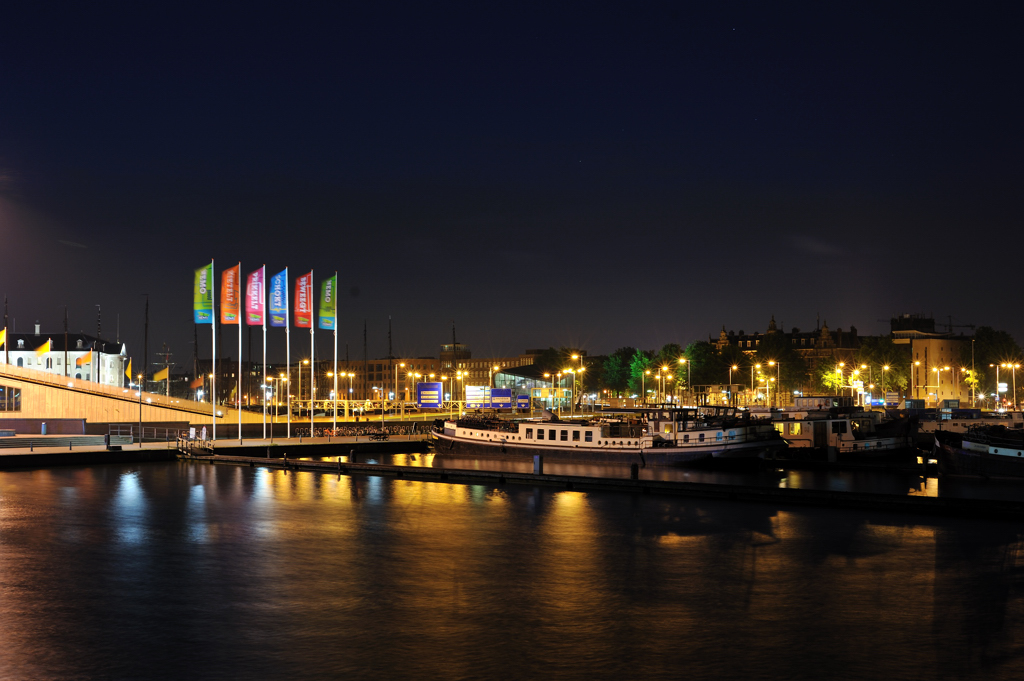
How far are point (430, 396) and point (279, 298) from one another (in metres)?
27.9

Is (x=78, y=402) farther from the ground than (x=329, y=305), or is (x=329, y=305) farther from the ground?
(x=329, y=305)

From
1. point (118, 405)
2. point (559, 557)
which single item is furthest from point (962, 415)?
point (118, 405)

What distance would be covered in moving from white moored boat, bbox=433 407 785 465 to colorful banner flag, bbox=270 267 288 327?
19172 millimetres

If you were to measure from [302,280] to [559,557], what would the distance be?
45791 mm

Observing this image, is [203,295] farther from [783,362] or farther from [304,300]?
[783,362]

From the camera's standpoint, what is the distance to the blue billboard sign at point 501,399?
10169cm

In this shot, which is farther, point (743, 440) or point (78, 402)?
point (78, 402)

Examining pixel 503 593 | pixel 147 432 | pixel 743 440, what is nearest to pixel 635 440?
pixel 743 440

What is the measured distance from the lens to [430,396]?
3693 inches

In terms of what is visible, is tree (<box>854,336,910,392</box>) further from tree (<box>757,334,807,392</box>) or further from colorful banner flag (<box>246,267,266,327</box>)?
colorful banner flag (<box>246,267,266,327</box>)

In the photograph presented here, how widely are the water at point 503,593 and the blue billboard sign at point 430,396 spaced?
1947 inches

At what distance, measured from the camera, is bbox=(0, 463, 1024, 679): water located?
18.7 metres

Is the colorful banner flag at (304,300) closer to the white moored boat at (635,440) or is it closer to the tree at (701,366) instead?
the white moored boat at (635,440)

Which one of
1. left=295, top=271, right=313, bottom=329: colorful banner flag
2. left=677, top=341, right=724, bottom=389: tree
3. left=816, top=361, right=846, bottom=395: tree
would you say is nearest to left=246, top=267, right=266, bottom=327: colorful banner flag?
left=295, top=271, right=313, bottom=329: colorful banner flag
